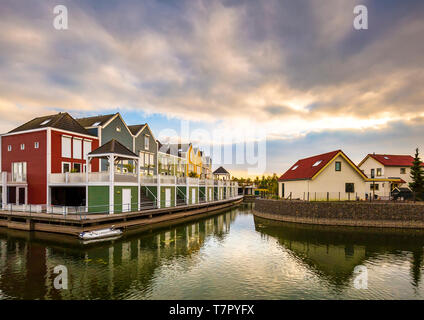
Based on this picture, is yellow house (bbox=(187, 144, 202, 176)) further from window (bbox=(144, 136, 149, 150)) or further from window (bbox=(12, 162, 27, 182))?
window (bbox=(12, 162, 27, 182))

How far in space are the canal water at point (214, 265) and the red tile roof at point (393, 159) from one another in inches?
1063

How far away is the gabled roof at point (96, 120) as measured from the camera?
112ft

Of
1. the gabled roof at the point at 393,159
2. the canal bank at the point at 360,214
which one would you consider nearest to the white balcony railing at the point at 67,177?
the canal bank at the point at 360,214

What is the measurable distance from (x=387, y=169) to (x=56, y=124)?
53428 mm

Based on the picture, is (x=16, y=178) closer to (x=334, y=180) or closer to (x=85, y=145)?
(x=85, y=145)

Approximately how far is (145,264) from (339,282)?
35.3ft

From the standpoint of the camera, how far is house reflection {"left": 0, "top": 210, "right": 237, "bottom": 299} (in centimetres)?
1140

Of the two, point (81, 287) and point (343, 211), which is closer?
point (81, 287)

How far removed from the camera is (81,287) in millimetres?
11672

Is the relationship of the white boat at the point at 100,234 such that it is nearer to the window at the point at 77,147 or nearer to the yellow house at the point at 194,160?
the window at the point at 77,147

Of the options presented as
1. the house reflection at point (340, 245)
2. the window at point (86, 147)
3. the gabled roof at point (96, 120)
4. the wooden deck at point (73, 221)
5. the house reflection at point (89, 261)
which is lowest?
the house reflection at point (340, 245)
